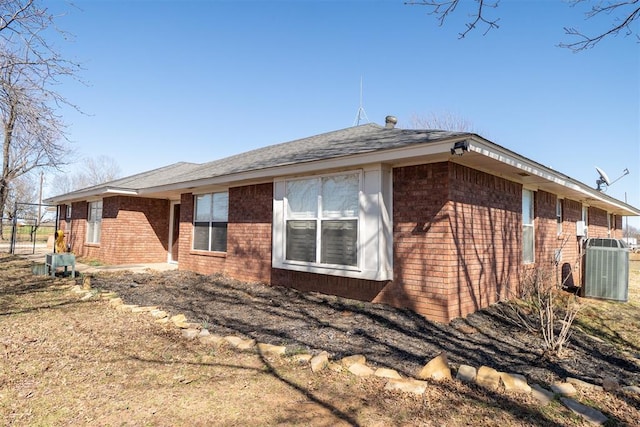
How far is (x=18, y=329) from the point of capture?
5.28 m

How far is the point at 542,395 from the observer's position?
3379 mm

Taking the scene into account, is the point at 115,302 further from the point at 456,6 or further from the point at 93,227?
the point at 93,227

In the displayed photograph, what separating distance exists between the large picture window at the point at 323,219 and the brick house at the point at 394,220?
21mm

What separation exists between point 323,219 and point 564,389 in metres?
4.40

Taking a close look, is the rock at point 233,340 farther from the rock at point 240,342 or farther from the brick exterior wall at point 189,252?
the brick exterior wall at point 189,252

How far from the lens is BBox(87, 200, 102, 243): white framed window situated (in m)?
14.6

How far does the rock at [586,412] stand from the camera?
306 centimetres

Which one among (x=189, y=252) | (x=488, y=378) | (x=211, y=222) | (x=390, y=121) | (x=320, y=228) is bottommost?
(x=488, y=378)

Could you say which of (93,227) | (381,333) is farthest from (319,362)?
(93,227)

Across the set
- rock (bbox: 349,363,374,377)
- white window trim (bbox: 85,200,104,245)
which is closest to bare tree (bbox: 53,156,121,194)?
white window trim (bbox: 85,200,104,245)

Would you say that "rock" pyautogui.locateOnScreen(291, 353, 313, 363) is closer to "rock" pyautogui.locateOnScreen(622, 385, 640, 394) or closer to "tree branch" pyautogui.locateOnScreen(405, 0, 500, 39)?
"rock" pyautogui.locateOnScreen(622, 385, 640, 394)

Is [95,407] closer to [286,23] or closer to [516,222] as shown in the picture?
[516,222]

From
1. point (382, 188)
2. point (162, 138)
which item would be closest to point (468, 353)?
point (382, 188)

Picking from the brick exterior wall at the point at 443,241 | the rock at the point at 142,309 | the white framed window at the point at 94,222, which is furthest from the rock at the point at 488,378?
the white framed window at the point at 94,222
